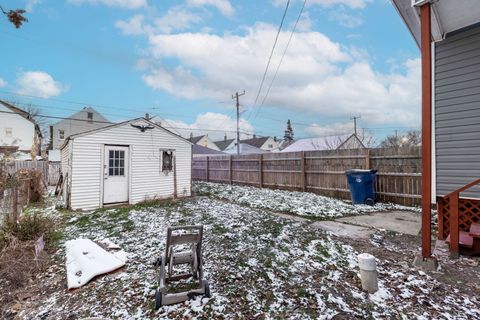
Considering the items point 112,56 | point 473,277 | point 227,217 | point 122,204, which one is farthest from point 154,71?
point 473,277

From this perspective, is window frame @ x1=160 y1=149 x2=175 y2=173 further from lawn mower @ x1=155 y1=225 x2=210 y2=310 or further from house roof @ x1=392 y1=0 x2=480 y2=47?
house roof @ x1=392 y1=0 x2=480 y2=47

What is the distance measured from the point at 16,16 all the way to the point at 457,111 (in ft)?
23.5

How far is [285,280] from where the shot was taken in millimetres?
2816

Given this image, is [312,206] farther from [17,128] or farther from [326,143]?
[17,128]

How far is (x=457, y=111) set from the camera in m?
4.83

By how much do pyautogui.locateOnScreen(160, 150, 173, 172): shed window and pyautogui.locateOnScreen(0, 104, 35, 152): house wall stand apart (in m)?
19.2

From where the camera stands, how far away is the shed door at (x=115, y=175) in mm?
7799

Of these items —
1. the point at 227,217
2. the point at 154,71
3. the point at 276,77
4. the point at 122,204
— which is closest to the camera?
the point at 227,217

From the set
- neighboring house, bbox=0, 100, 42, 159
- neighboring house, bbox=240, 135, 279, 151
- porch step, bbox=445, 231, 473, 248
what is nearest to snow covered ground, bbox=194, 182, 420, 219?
porch step, bbox=445, 231, 473, 248

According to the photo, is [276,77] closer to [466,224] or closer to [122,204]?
[122,204]

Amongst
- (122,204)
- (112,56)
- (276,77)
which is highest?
(112,56)

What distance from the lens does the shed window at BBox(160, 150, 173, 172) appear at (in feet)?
30.0

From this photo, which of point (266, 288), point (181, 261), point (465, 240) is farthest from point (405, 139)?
point (181, 261)

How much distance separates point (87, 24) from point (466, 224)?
1107cm
